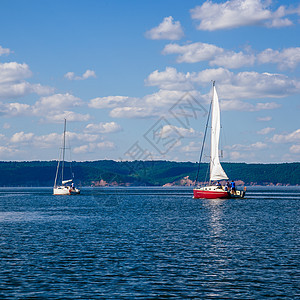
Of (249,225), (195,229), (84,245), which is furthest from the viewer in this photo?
(249,225)

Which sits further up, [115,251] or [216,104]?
[216,104]

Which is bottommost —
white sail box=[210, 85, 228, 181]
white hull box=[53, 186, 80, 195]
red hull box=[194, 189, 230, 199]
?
white hull box=[53, 186, 80, 195]

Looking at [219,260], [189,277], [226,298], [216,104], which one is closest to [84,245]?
[219,260]

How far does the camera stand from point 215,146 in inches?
4368

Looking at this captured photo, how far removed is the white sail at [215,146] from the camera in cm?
11012

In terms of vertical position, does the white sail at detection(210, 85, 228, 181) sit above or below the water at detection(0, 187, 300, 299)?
above

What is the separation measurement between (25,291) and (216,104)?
91.4m

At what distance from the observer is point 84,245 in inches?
1617

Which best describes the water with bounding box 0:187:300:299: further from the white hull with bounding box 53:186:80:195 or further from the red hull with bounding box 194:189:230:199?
the white hull with bounding box 53:186:80:195

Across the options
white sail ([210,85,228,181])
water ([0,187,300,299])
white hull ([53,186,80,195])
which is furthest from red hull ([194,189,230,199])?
white hull ([53,186,80,195])

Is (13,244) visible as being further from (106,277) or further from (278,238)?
(278,238)

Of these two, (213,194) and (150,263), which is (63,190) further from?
(150,263)

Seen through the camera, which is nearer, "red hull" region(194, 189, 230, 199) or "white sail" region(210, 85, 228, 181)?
"red hull" region(194, 189, 230, 199)

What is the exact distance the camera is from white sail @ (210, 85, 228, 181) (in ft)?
361
